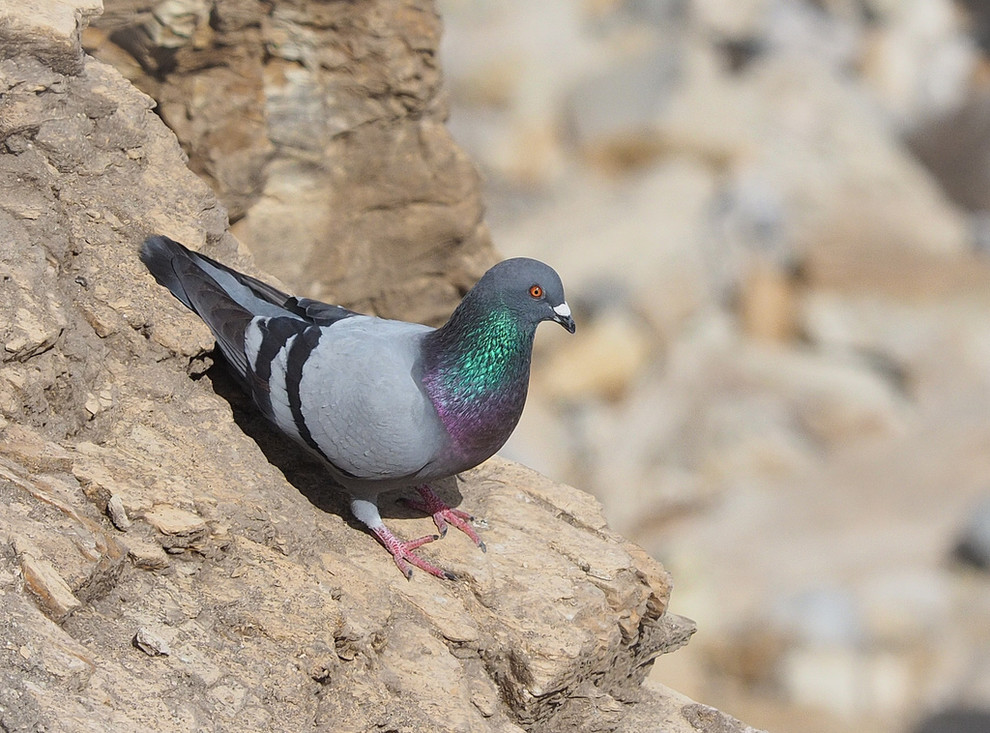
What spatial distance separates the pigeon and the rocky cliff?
0.12 m

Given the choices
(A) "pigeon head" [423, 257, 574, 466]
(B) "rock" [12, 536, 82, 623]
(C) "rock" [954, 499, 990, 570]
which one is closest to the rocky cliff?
(B) "rock" [12, 536, 82, 623]

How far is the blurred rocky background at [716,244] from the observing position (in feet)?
21.9

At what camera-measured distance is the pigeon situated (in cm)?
428

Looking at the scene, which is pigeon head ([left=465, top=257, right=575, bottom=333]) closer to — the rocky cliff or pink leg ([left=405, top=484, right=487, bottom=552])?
pink leg ([left=405, top=484, right=487, bottom=552])

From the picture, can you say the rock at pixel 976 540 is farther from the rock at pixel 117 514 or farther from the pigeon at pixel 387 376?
the rock at pixel 117 514

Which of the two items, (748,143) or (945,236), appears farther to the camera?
(748,143)

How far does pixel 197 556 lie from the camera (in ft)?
12.4

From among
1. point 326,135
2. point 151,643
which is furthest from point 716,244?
point 151,643

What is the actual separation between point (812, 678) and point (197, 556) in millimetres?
10457

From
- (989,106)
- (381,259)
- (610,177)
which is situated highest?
(989,106)

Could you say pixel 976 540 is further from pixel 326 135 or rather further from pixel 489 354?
pixel 489 354

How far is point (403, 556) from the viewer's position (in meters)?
4.45

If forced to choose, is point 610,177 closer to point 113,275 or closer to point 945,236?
point 945,236

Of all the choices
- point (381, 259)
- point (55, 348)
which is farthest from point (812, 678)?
point (55, 348)
